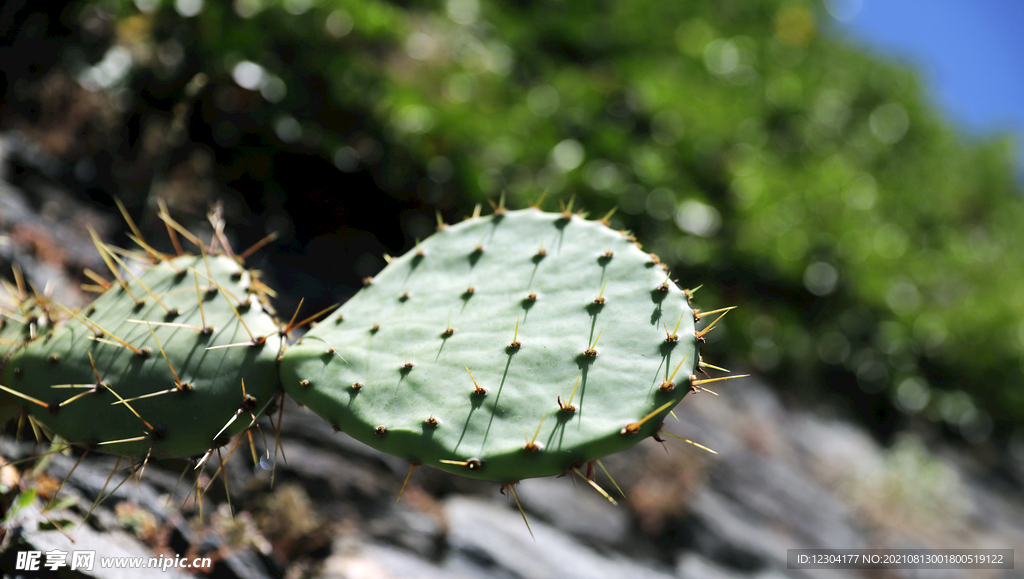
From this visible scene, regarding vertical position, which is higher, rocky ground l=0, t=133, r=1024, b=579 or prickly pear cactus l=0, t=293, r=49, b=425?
prickly pear cactus l=0, t=293, r=49, b=425

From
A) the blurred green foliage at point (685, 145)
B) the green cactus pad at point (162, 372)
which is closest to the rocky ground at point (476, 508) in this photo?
the green cactus pad at point (162, 372)

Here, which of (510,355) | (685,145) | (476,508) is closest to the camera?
(510,355)

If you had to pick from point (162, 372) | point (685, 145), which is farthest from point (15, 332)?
point (685, 145)

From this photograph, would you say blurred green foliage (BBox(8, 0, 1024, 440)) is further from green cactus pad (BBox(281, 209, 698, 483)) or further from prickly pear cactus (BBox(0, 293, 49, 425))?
green cactus pad (BBox(281, 209, 698, 483))

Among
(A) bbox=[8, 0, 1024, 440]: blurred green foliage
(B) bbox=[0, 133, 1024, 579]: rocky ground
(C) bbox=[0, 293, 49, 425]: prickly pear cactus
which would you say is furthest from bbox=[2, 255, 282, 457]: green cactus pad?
(A) bbox=[8, 0, 1024, 440]: blurred green foliage

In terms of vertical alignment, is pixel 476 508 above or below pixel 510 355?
below

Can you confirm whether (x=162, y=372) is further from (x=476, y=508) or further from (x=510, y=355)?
(x=476, y=508)
